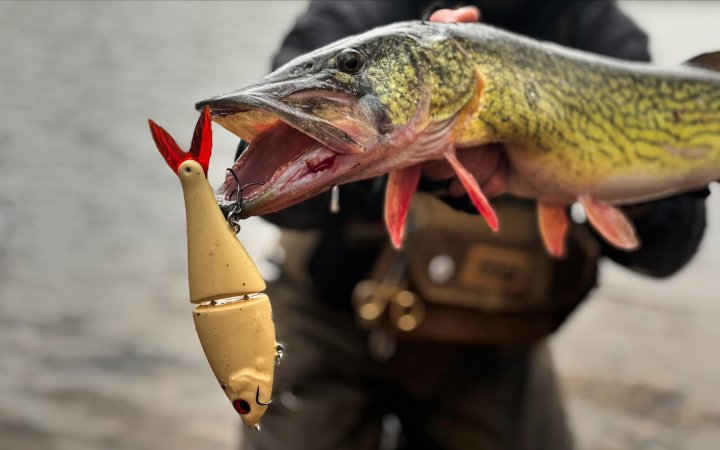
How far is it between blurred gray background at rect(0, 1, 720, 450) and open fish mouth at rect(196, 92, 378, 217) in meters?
1.79

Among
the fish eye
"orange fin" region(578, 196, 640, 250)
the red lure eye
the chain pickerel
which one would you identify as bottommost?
the red lure eye

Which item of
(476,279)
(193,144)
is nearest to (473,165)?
(193,144)

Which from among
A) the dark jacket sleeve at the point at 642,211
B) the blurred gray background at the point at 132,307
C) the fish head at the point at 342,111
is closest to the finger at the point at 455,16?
the fish head at the point at 342,111

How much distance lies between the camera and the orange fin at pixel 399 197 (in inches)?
42.8

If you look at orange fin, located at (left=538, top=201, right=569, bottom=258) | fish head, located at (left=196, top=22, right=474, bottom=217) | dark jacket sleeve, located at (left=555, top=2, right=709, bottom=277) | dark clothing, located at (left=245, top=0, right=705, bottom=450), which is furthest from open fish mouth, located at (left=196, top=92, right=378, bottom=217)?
dark jacket sleeve, located at (left=555, top=2, right=709, bottom=277)

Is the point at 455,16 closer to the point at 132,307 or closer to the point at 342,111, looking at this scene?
the point at 342,111

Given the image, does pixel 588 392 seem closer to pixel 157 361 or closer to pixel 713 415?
pixel 713 415

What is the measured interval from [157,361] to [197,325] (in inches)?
88.3

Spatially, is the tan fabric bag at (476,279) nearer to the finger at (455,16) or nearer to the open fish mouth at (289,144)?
the finger at (455,16)

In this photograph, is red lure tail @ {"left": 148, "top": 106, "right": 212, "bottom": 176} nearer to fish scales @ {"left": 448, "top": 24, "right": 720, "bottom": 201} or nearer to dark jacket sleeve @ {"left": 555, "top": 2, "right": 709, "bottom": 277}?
fish scales @ {"left": 448, "top": 24, "right": 720, "bottom": 201}

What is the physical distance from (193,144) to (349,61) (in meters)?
0.26

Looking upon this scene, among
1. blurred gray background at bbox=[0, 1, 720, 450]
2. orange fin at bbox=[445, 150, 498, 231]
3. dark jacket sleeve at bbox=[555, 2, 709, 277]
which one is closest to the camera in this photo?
orange fin at bbox=[445, 150, 498, 231]

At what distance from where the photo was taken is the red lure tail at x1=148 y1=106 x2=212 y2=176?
0.77m

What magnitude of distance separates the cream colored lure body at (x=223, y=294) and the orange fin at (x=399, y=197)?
306 millimetres
